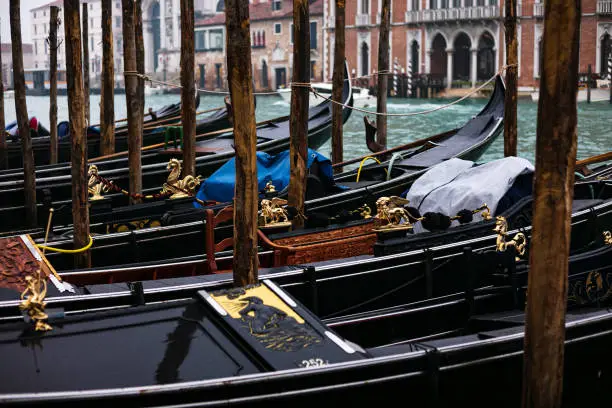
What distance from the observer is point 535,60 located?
2086 cm

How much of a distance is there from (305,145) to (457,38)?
20.4m

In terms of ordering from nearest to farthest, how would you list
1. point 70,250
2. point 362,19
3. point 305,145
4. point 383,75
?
point 70,250 → point 305,145 → point 383,75 → point 362,19

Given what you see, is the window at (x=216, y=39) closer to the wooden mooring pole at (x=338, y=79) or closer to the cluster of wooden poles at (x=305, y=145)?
the wooden mooring pole at (x=338, y=79)

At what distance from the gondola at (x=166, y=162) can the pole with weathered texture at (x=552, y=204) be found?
326 centimetres

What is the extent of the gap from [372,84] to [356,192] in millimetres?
19437

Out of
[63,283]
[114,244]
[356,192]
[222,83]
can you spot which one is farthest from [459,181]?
[222,83]

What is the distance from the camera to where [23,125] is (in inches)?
201

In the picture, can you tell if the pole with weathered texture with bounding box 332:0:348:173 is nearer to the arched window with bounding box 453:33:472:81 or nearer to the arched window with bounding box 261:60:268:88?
the arched window with bounding box 453:33:472:81

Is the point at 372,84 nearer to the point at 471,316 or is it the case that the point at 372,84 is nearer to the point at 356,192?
the point at 356,192

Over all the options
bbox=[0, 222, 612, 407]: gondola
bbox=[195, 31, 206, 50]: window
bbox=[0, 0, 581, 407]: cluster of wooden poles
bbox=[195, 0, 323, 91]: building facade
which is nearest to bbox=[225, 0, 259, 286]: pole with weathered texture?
bbox=[0, 0, 581, 407]: cluster of wooden poles

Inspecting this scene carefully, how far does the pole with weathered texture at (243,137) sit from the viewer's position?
2.80 m

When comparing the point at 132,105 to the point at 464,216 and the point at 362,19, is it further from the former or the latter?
the point at 362,19

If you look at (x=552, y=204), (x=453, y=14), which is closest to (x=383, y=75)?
(x=552, y=204)

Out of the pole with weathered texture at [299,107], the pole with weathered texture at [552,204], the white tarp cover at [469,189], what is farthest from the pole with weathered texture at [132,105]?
the pole with weathered texture at [552,204]
